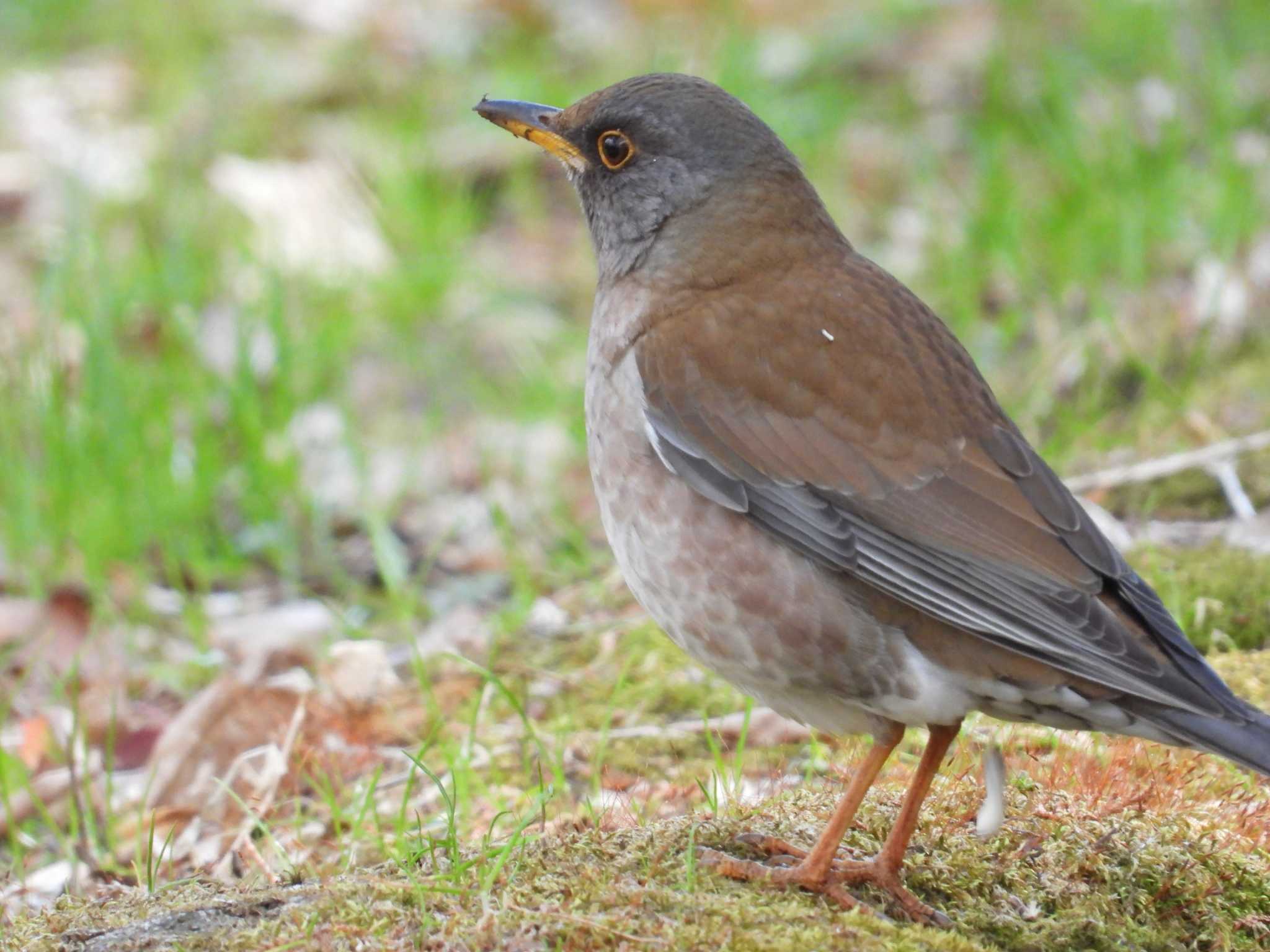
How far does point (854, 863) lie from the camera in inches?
129

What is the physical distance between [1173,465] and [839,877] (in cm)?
289

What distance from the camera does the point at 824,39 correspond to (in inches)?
405

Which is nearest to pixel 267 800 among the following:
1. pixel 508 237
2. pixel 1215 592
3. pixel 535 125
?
pixel 535 125

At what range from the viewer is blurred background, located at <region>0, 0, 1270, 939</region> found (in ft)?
16.2

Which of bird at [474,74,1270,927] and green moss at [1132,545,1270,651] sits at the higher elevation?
bird at [474,74,1270,927]

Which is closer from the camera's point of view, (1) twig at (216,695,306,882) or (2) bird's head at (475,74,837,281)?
(1) twig at (216,695,306,882)

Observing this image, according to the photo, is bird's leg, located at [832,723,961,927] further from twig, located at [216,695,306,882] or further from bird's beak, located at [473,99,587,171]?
bird's beak, located at [473,99,587,171]

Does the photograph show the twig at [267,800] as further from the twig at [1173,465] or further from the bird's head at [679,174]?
the twig at [1173,465]

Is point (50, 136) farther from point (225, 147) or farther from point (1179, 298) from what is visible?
point (1179, 298)

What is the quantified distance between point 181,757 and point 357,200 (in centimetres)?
456

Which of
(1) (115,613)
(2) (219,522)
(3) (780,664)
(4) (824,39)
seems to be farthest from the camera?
(4) (824,39)

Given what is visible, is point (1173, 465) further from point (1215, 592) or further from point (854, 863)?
point (854, 863)

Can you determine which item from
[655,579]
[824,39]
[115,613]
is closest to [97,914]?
[655,579]

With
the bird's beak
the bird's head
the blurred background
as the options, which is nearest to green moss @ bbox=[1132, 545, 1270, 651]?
the blurred background
